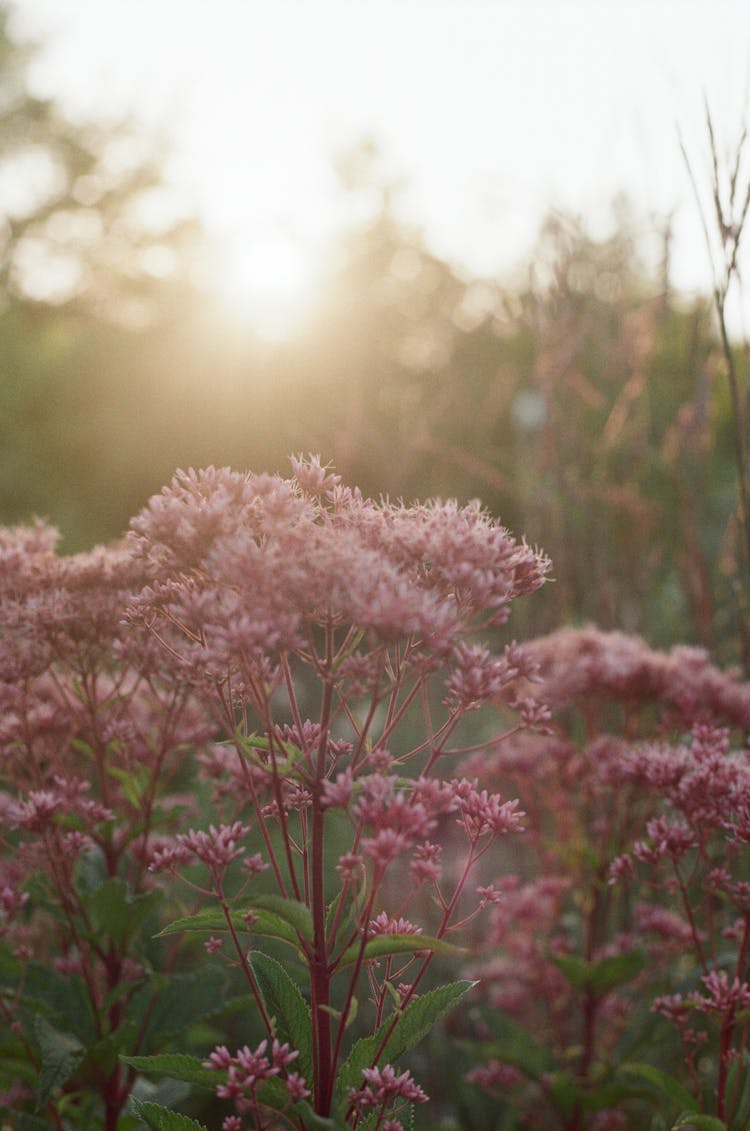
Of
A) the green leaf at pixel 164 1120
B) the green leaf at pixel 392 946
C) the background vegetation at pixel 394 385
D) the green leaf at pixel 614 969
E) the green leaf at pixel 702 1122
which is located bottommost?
the green leaf at pixel 702 1122

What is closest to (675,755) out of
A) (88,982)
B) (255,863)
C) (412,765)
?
(255,863)

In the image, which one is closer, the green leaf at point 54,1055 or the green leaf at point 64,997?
the green leaf at point 54,1055

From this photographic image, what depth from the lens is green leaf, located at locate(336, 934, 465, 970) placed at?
1.16m

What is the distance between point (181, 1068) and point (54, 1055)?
17.3 inches

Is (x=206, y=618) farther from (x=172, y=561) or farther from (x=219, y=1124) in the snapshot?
(x=219, y=1124)

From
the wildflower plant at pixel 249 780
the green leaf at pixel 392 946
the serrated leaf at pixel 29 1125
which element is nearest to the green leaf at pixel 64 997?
the wildflower plant at pixel 249 780

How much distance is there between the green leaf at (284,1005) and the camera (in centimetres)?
134

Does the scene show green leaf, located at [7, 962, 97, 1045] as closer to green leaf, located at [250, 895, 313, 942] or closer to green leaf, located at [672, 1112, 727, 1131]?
green leaf, located at [250, 895, 313, 942]

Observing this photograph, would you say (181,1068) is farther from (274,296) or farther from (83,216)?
(83,216)

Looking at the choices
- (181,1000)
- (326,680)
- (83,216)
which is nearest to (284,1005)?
(326,680)

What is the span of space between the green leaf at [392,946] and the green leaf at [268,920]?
0.06 m

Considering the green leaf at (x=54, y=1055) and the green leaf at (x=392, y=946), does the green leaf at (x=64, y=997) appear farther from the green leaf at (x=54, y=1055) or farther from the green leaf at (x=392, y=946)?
the green leaf at (x=392, y=946)

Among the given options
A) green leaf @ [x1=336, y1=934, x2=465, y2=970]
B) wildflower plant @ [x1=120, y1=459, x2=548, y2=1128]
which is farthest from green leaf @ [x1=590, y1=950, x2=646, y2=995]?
green leaf @ [x1=336, y1=934, x2=465, y2=970]

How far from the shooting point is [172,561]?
4.41 feet
